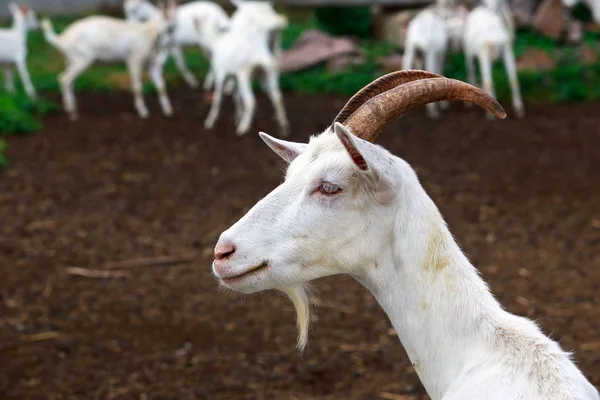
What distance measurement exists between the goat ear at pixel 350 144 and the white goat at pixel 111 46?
33.5 ft

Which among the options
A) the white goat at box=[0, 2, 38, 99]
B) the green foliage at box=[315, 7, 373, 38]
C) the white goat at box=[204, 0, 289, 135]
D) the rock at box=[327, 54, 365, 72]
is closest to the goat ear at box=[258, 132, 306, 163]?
the white goat at box=[204, 0, 289, 135]

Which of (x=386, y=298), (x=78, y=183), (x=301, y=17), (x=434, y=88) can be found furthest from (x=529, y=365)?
(x=301, y=17)

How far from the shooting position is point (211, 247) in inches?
311

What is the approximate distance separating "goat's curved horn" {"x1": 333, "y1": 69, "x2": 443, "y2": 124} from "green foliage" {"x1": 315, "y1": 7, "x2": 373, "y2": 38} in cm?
1421

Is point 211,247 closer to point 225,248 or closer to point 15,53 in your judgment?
point 225,248

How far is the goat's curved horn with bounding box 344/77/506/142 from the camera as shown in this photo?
3.06 metres

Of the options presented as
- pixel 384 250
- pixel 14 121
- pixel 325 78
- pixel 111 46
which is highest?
pixel 384 250

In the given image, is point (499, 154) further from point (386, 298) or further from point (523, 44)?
point (386, 298)

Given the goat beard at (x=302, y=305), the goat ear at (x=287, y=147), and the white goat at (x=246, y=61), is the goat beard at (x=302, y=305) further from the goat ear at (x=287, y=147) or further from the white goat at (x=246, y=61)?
the white goat at (x=246, y=61)

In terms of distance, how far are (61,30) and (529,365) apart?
17211 millimetres

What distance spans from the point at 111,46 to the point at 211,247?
19.8ft

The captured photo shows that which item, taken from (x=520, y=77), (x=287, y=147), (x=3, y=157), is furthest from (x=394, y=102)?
(x=520, y=77)

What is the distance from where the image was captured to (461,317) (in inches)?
118

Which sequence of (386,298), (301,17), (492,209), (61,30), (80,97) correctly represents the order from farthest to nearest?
(301,17)
(61,30)
(80,97)
(492,209)
(386,298)
